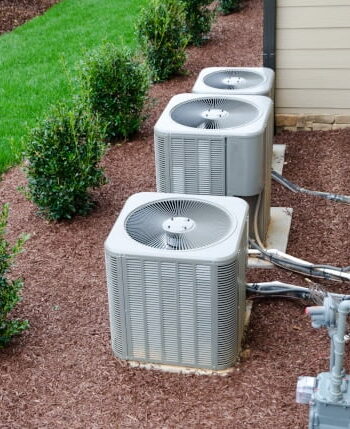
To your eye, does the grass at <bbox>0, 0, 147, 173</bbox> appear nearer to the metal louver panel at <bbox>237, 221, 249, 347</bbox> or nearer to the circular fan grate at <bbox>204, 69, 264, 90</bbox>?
the circular fan grate at <bbox>204, 69, 264, 90</bbox>

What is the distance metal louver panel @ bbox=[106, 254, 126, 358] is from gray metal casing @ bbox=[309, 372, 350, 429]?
4.45 ft

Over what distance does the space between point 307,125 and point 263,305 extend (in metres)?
3.79

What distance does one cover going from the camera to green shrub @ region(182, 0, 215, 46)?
11527 mm

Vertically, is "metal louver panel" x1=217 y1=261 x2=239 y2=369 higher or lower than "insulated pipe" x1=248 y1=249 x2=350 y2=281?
higher

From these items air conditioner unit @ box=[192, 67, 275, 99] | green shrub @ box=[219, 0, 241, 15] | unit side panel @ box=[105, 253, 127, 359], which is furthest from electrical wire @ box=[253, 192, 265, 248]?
green shrub @ box=[219, 0, 241, 15]

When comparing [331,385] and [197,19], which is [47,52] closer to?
[197,19]

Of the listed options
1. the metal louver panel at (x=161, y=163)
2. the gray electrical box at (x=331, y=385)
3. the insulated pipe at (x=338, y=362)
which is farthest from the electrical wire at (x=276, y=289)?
the insulated pipe at (x=338, y=362)

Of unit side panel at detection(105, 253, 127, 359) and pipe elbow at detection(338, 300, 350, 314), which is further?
unit side panel at detection(105, 253, 127, 359)

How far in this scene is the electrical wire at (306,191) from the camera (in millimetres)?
7012

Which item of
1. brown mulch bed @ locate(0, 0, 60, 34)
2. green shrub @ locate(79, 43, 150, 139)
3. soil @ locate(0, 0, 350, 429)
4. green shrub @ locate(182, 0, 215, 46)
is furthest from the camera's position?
brown mulch bed @ locate(0, 0, 60, 34)

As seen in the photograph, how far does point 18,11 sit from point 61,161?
28.5ft

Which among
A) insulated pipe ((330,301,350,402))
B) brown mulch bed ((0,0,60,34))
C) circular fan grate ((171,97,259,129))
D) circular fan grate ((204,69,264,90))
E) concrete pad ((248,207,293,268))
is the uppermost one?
circular fan grate ((171,97,259,129))

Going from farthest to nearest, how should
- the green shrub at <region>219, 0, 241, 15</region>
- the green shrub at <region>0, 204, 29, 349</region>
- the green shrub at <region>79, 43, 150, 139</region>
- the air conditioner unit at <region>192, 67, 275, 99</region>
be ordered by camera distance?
the green shrub at <region>219, 0, 241, 15</region> < the green shrub at <region>79, 43, 150, 139</region> < the air conditioner unit at <region>192, 67, 275, 99</region> < the green shrub at <region>0, 204, 29, 349</region>

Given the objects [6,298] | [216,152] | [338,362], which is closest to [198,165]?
[216,152]
